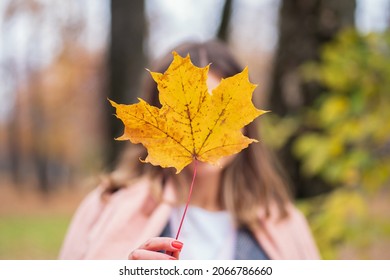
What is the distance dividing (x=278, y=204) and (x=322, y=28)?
1.04 m

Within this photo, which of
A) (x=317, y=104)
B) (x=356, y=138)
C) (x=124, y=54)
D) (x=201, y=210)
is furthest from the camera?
(x=124, y=54)

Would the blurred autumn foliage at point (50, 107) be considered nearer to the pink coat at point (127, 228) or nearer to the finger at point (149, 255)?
the pink coat at point (127, 228)

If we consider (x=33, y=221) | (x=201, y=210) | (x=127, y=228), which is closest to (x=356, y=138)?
(x=201, y=210)

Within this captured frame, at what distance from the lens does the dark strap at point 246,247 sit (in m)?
1.17

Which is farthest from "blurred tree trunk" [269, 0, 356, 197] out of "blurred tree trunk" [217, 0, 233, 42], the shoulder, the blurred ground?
the blurred ground

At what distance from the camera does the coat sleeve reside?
1083 mm

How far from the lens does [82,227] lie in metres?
1.12

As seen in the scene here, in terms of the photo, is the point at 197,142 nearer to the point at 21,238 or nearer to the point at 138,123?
the point at 138,123

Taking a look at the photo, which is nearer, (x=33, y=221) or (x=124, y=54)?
(x=124, y=54)

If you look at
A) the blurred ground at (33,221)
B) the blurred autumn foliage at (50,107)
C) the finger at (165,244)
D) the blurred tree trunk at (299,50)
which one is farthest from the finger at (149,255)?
the blurred autumn foliage at (50,107)

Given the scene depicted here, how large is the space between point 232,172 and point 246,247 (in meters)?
0.20

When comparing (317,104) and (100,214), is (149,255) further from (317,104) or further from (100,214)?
(317,104)

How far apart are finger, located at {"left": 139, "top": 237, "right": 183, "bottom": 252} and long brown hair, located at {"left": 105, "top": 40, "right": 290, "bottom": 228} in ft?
2.10

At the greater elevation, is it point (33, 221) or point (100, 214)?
point (33, 221)
